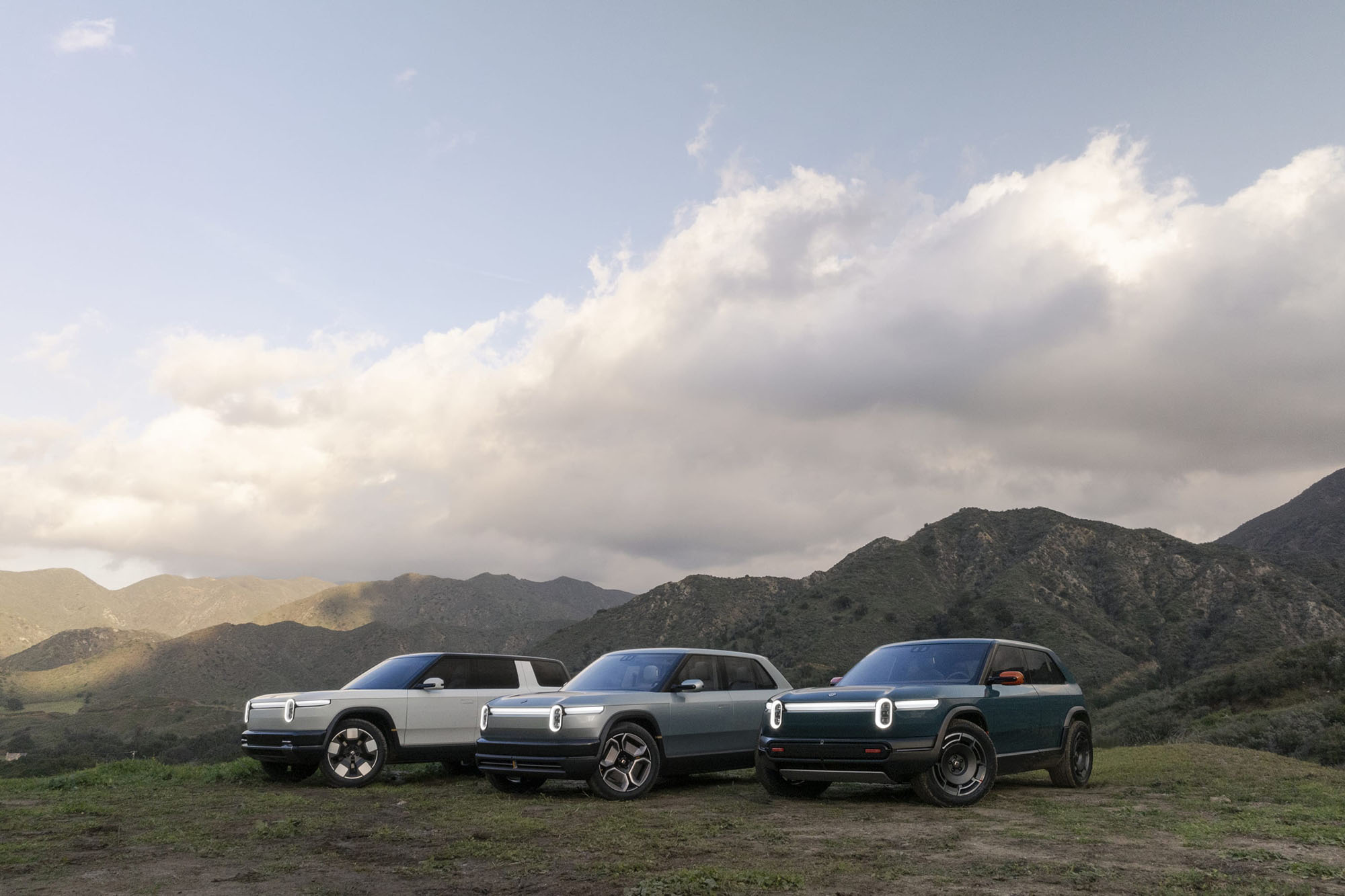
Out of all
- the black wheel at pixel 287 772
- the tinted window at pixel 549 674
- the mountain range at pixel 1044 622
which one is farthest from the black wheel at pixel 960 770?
the mountain range at pixel 1044 622

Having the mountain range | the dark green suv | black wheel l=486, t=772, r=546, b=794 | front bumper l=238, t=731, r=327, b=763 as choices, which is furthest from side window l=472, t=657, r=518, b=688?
the mountain range

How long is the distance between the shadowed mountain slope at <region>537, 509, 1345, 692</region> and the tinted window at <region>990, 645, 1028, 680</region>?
44.2 meters

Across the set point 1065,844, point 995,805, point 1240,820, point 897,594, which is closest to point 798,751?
point 995,805

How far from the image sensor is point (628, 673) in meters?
11.3

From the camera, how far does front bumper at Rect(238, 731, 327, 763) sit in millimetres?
11219

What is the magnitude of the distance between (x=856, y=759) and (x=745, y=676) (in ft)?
10.1

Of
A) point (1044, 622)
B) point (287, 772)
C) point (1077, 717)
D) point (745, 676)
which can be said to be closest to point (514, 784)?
point (745, 676)

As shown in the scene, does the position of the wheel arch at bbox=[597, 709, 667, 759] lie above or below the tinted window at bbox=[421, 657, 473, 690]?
below

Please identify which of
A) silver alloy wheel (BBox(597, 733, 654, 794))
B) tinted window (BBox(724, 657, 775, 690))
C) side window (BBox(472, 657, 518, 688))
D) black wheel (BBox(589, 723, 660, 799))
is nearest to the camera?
black wheel (BBox(589, 723, 660, 799))

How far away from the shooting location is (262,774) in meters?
12.5

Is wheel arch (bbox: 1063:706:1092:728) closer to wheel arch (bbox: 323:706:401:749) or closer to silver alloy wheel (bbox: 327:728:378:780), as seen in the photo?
wheel arch (bbox: 323:706:401:749)

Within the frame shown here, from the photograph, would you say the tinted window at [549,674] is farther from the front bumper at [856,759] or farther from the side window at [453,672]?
the front bumper at [856,759]

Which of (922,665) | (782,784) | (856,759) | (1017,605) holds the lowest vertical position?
(782,784)

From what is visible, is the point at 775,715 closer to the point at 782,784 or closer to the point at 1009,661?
the point at 782,784
